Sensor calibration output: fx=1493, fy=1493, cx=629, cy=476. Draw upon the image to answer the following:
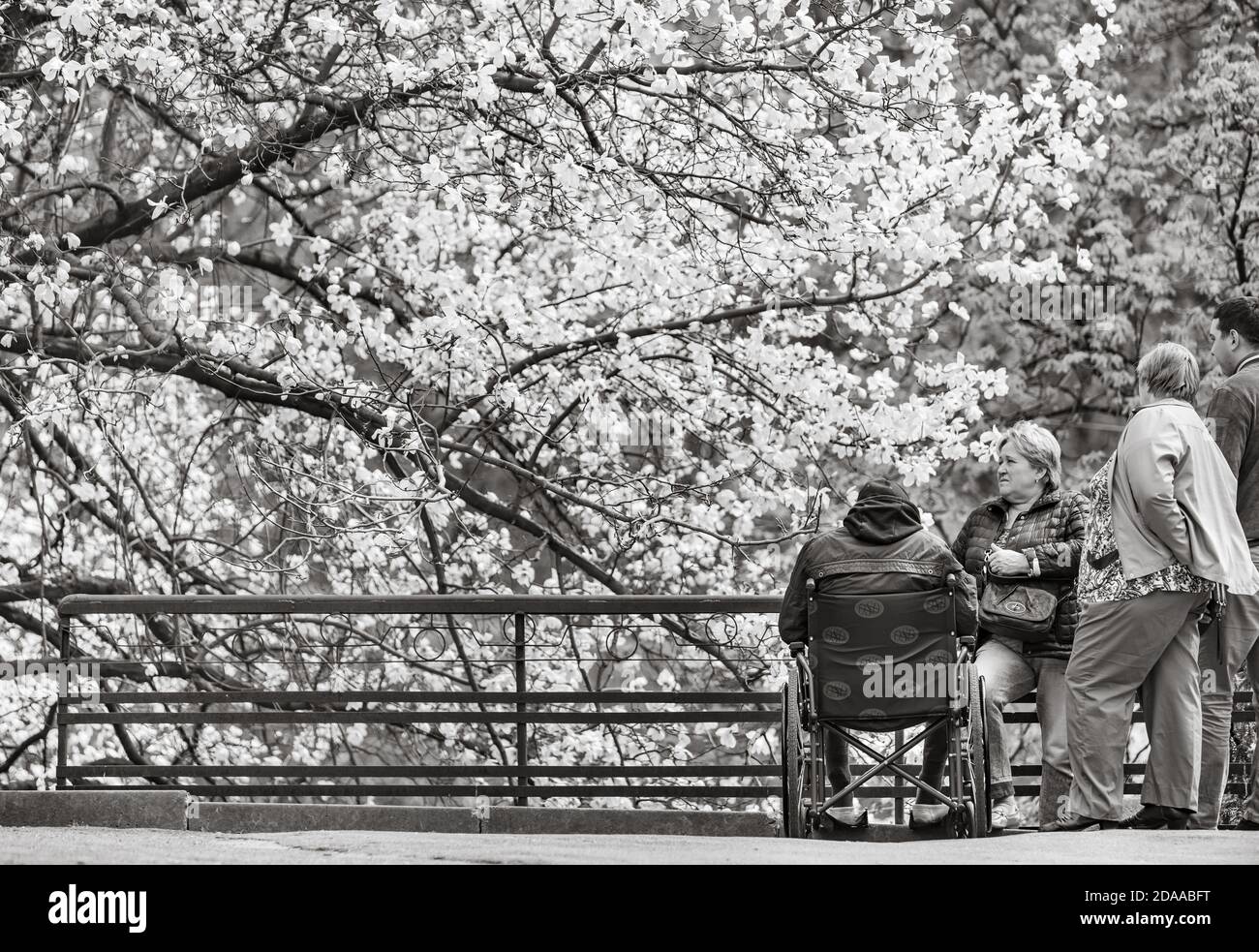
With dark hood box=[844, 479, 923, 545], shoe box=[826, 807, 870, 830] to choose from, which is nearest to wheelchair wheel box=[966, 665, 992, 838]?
shoe box=[826, 807, 870, 830]

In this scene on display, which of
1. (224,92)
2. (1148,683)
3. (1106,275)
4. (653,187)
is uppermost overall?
(1106,275)

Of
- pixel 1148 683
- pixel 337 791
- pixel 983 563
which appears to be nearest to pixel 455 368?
pixel 337 791

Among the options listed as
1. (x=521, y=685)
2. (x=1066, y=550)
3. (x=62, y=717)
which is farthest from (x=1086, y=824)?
(x=62, y=717)

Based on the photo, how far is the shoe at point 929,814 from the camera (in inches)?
251

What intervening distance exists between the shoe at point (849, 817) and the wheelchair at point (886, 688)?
199 mm

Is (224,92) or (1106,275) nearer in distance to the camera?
(224,92)

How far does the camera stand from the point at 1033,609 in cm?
657

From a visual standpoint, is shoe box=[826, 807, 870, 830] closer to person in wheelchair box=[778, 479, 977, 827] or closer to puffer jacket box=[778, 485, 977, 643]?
person in wheelchair box=[778, 479, 977, 827]

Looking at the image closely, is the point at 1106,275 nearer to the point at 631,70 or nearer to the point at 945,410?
the point at 945,410

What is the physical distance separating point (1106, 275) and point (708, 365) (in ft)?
28.8

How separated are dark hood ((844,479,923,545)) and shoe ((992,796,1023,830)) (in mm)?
1246

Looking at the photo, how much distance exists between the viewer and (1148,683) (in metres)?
6.12

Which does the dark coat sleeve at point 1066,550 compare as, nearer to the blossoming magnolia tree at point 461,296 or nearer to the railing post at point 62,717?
the blossoming magnolia tree at point 461,296
